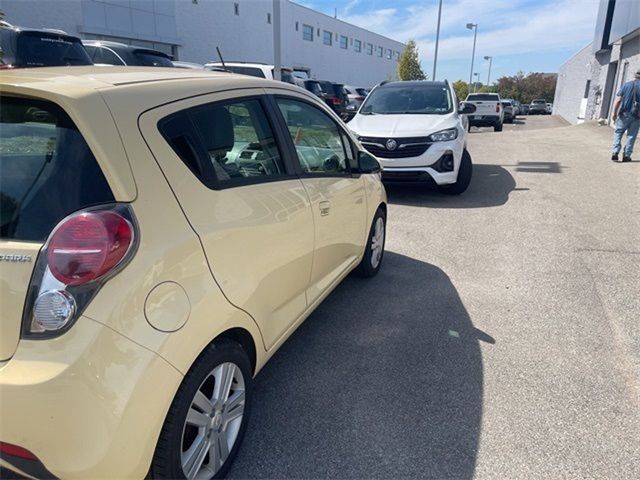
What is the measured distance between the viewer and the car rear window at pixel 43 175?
161 centimetres

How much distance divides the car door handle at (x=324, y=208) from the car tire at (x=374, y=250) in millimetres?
1146

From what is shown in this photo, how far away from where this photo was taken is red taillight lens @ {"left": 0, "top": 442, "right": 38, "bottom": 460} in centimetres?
151

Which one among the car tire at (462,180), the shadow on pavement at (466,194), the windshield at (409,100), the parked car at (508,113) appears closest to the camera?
the shadow on pavement at (466,194)

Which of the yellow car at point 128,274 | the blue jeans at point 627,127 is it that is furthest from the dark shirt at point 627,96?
the yellow car at point 128,274

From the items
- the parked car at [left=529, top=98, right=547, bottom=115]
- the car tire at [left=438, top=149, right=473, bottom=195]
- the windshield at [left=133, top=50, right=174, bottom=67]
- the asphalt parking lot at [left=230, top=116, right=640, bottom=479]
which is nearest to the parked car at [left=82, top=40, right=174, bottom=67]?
the windshield at [left=133, top=50, right=174, bottom=67]

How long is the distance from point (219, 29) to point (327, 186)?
3016 centimetres

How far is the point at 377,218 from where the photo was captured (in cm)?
439

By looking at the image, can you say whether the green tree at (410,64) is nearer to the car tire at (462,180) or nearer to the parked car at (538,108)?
the parked car at (538,108)

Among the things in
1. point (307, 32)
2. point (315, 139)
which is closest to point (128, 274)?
Result: point (315, 139)

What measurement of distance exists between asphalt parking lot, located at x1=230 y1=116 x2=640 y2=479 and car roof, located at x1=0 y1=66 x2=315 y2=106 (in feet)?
5.68

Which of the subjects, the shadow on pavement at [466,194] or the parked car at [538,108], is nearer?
the shadow on pavement at [466,194]

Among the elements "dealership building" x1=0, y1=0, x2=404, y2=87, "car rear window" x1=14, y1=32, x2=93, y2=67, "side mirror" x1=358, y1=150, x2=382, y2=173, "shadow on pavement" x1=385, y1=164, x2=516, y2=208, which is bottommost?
"shadow on pavement" x1=385, y1=164, x2=516, y2=208

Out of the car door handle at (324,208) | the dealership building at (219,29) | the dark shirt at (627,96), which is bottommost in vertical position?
the car door handle at (324,208)

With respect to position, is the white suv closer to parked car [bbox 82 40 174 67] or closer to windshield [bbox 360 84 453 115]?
windshield [bbox 360 84 453 115]
